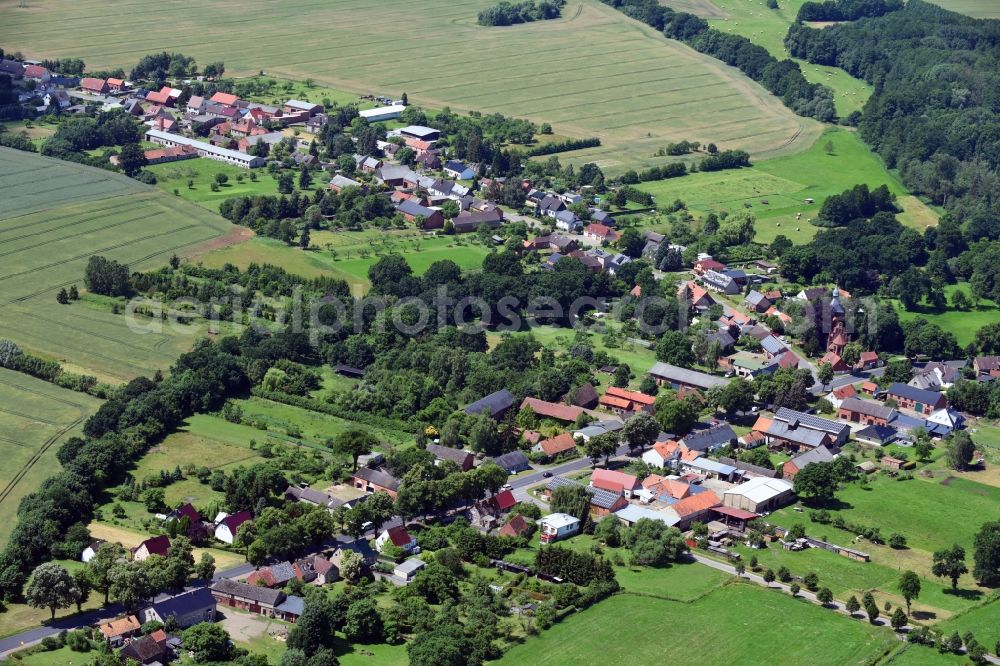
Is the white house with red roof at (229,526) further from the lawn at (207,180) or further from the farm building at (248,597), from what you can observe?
the lawn at (207,180)

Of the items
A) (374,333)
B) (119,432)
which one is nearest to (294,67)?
(374,333)

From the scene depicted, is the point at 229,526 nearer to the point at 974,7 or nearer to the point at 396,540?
the point at 396,540

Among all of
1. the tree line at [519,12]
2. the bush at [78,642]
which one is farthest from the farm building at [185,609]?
the tree line at [519,12]

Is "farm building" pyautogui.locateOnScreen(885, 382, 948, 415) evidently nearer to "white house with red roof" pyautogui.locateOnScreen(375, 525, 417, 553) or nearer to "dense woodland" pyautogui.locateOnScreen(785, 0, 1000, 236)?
"white house with red roof" pyautogui.locateOnScreen(375, 525, 417, 553)

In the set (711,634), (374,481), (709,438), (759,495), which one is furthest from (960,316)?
(374,481)

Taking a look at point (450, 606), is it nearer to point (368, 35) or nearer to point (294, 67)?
point (294, 67)

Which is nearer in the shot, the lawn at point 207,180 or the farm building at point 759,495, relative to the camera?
the farm building at point 759,495
